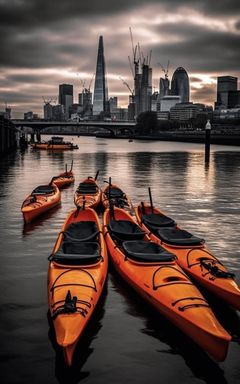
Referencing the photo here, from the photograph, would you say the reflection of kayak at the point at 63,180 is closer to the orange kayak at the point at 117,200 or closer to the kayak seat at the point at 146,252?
the orange kayak at the point at 117,200

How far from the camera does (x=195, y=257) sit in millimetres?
13453

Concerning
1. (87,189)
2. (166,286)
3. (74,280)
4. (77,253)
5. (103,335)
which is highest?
(87,189)

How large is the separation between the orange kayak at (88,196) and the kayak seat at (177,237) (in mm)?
8397

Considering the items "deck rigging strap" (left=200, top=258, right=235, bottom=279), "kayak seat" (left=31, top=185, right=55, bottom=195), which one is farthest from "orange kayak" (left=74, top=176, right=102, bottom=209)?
"deck rigging strap" (left=200, top=258, right=235, bottom=279)

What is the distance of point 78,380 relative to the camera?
344 inches

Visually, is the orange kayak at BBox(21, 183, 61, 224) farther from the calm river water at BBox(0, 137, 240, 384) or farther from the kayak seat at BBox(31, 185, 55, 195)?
the calm river water at BBox(0, 137, 240, 384)

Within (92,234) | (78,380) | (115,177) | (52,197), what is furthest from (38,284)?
(115,177)

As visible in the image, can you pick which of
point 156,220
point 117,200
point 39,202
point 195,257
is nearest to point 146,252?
point 195,257

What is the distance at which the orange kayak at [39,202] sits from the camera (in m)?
22.2

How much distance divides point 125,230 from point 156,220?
7.06 ft

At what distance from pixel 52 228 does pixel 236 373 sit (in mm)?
14165

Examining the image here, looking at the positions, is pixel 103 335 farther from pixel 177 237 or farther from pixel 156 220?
pixel 156 220

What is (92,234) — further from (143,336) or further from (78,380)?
(78,380)

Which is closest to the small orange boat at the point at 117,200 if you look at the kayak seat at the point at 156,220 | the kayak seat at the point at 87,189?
the kayak seat at the point at 87,189
